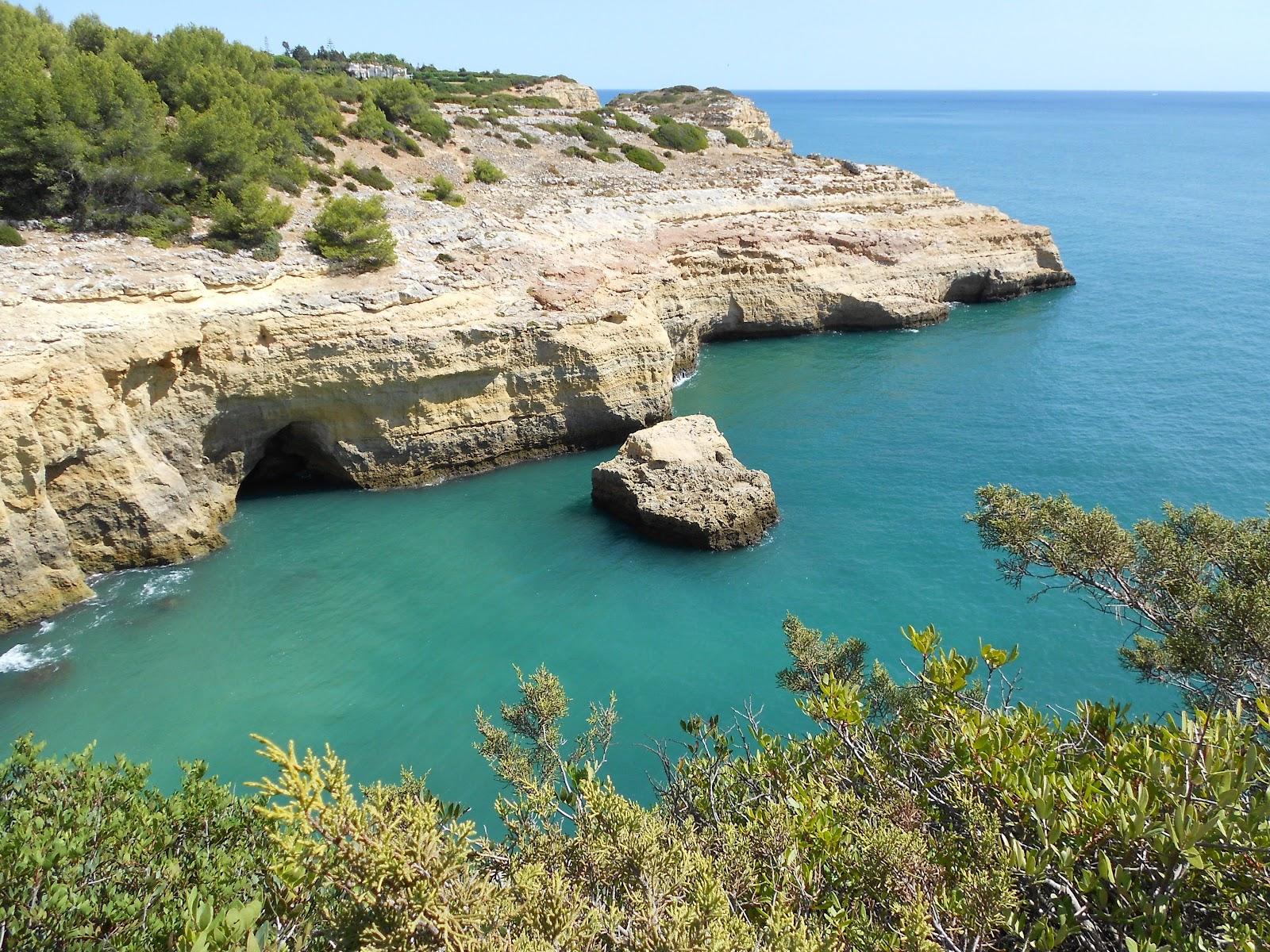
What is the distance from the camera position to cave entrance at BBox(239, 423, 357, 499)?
26.7 metres

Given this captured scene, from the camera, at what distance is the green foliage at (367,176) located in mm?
34844

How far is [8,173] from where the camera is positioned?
25.5 metres

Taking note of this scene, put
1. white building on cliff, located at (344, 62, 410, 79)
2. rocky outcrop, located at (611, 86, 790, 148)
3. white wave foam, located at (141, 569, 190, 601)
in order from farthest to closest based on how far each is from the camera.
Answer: rocky outcrop, located at (611, 86, 790, 148) < white building on cliff, located at (344, 62, 410, 79) < white wave foam, located at (141, 569, 190, 601)

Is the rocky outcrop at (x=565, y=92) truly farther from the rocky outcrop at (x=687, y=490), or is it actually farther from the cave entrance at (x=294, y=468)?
the rocky outcrop at (x=687, y=490)

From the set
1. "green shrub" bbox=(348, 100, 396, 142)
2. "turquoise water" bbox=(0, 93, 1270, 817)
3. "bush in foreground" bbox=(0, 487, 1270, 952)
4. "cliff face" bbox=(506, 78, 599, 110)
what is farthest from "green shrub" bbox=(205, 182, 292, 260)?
"cliff face" bbox=(506, 78, 599, 110)

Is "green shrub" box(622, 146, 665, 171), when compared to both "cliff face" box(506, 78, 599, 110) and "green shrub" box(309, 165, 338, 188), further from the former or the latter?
"cliff face" box(506, 78, 599, 110)

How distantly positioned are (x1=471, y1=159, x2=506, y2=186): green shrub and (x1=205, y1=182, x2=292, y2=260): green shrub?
1440 cm

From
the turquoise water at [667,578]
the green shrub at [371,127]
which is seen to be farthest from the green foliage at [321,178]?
the turquoise water at [667,578]

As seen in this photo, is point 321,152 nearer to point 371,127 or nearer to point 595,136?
point 371,127

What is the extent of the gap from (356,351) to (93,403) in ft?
21.9

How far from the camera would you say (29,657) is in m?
19.1

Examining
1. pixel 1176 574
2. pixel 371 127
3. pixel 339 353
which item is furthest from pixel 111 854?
pixel 371 127

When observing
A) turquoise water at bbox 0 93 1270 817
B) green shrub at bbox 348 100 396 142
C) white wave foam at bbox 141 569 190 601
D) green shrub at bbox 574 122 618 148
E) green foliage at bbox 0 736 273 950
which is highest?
green shrub at bbox 348 100 396 142

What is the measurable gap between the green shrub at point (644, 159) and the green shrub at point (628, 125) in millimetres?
6139
